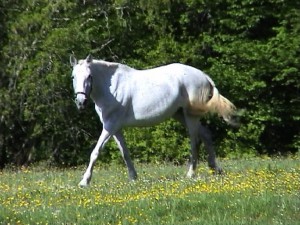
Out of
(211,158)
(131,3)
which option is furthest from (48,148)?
(211,158)

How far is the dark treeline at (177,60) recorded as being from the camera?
92.9ft

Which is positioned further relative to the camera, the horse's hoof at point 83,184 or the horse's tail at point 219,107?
the horse's tail at point 219,107

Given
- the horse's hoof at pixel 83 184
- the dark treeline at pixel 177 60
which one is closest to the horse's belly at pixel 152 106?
the horse's hoof at pixel 83 184

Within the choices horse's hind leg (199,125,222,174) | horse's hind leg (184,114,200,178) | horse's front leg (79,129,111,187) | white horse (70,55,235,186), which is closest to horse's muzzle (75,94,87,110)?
white horse (70,55,235,186)

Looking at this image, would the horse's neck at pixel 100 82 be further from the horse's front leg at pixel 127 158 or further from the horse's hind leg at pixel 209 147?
the horse's hind leg at pixel 209 147

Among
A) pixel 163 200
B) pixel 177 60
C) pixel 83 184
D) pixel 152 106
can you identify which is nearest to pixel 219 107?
pixel 152 106

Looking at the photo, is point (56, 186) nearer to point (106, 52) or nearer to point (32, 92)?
point (32, 92)

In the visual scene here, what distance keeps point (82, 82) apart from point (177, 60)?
14.2 meters

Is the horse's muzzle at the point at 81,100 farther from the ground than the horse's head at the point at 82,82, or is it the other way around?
the horse's head at the point at 82,82

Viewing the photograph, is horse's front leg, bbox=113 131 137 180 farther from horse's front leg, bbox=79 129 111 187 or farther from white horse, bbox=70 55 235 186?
horse's front leg, bbox=79 129 111 187

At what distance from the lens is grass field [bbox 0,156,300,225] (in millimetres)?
11570

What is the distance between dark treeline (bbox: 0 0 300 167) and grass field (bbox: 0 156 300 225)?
487 inches

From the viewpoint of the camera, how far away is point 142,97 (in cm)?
1636

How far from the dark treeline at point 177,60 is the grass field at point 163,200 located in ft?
40.6
